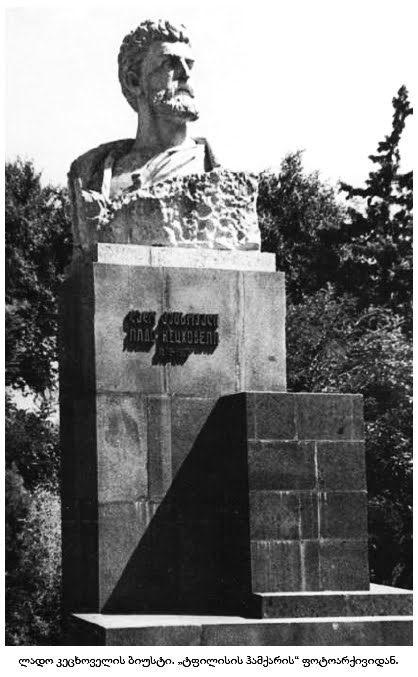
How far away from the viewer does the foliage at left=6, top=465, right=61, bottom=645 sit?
24125mm

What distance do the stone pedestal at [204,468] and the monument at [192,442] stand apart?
0.01 meters

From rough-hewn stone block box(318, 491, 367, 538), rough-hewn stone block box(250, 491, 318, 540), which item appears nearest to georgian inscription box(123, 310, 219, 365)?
rough-hewn stone block box(250, 491, 318, 540)

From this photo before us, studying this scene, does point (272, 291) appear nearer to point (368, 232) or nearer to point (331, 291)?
point (331, 291)

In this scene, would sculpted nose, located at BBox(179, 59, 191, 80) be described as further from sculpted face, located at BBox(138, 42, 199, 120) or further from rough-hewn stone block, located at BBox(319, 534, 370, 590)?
rough-hewn stone block, located at BBox(319, 534, 370, 590)

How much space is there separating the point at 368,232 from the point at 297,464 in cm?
2214

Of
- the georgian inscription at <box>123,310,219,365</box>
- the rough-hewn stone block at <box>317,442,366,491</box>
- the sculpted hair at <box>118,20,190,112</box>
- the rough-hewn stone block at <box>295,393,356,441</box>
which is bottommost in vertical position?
the rough-hewn stone block at <box>317,442,366,491</box>

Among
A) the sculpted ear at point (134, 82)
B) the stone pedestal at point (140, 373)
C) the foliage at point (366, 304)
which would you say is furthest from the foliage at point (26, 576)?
the sculpted ear at point (134, 82)

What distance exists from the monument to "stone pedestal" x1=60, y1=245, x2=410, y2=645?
0.01 meters

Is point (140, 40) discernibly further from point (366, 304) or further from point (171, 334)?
point (366, 304)

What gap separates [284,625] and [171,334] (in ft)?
9.83

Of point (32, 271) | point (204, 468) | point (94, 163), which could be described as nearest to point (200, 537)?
point (204, 468)

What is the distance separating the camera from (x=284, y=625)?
40.2 ft

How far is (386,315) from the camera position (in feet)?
101

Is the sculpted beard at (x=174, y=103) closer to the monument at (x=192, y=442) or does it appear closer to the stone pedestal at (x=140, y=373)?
the monument at (x=192, y=442)
